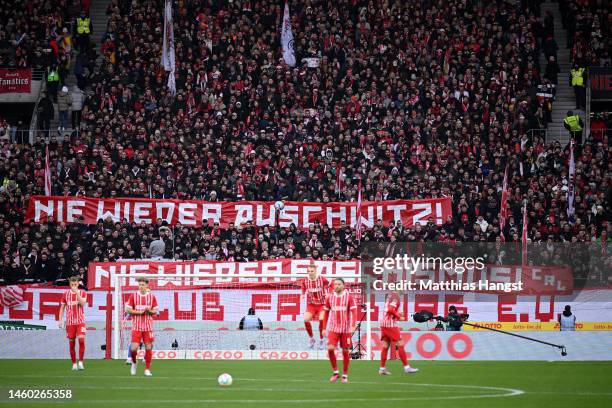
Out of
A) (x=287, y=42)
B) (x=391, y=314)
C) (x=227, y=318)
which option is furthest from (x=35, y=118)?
(x=391, y=314)

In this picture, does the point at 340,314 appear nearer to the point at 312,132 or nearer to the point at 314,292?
the point at 314,292

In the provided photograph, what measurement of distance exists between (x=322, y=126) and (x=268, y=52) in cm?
430

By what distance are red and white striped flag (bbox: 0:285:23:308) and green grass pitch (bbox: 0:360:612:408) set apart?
5550 mm

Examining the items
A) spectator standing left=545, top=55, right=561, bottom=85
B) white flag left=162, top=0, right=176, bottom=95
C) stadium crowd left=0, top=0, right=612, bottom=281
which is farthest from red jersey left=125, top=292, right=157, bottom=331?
spectator standing left=545, top=55, right=561, bottom=85

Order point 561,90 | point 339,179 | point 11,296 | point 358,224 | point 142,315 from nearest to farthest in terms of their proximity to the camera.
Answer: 1. point 142,315
2. point 11,296
3. point 358,224
4. point 339,179
5. point 561,90

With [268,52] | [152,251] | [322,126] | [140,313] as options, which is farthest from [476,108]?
[140,313]

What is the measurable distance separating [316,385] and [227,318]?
11.0 meters

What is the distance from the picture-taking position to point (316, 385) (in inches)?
768

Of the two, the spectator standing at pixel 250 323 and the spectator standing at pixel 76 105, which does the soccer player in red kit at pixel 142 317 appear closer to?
the spectator standing at pixel 250 323

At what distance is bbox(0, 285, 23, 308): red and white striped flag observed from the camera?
3134 centimetres

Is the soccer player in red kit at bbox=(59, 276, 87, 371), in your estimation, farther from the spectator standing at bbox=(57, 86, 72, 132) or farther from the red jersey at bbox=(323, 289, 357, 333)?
the spectator standing at bbox=(57, 86, 72, 132)

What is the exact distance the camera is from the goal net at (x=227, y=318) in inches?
1133

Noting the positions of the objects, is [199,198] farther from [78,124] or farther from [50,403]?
[50,403]

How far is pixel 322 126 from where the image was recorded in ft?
124
